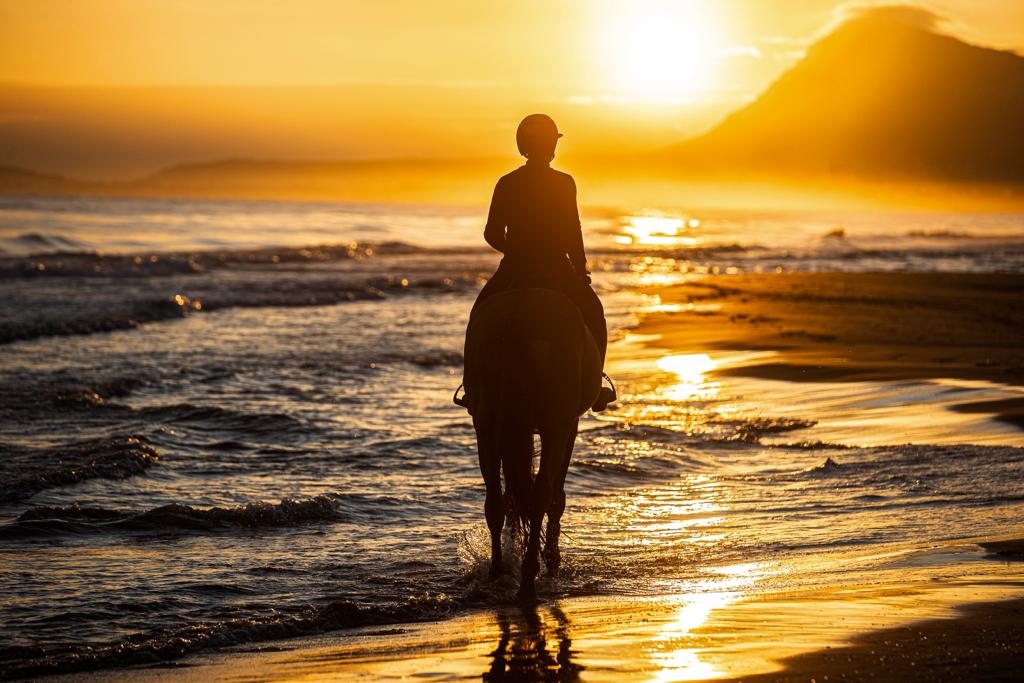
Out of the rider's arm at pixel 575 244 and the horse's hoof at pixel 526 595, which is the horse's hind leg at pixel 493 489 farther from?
the rider's arm at pixel 575 244

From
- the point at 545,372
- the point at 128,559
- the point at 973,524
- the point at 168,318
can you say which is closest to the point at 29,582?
the point at 128,559

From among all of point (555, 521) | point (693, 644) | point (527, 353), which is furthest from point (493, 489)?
point (693, 644)

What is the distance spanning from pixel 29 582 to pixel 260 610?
4.72 feet

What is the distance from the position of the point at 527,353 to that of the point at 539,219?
37.3 inches

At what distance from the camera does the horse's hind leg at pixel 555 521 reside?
6836 mm

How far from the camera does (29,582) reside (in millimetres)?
6531

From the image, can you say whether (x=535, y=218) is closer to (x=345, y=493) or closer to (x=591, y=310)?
(x=591, y=310)

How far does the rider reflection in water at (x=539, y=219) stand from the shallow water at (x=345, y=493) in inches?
68.8

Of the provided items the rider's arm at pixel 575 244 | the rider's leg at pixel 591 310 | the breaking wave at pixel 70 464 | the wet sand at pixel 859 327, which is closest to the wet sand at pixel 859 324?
the wet sand at pixel 859 327

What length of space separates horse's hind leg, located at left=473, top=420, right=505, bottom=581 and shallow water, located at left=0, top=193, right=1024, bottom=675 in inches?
7.1

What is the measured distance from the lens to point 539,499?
6488 millimetres

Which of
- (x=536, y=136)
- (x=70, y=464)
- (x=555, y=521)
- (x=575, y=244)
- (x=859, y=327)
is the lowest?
(x=555, y=521)

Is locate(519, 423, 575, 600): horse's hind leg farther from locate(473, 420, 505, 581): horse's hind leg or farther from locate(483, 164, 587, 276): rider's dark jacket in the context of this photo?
locate(483, 164, 587, 276): rider's dark jacket

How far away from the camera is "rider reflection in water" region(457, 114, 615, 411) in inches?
266
